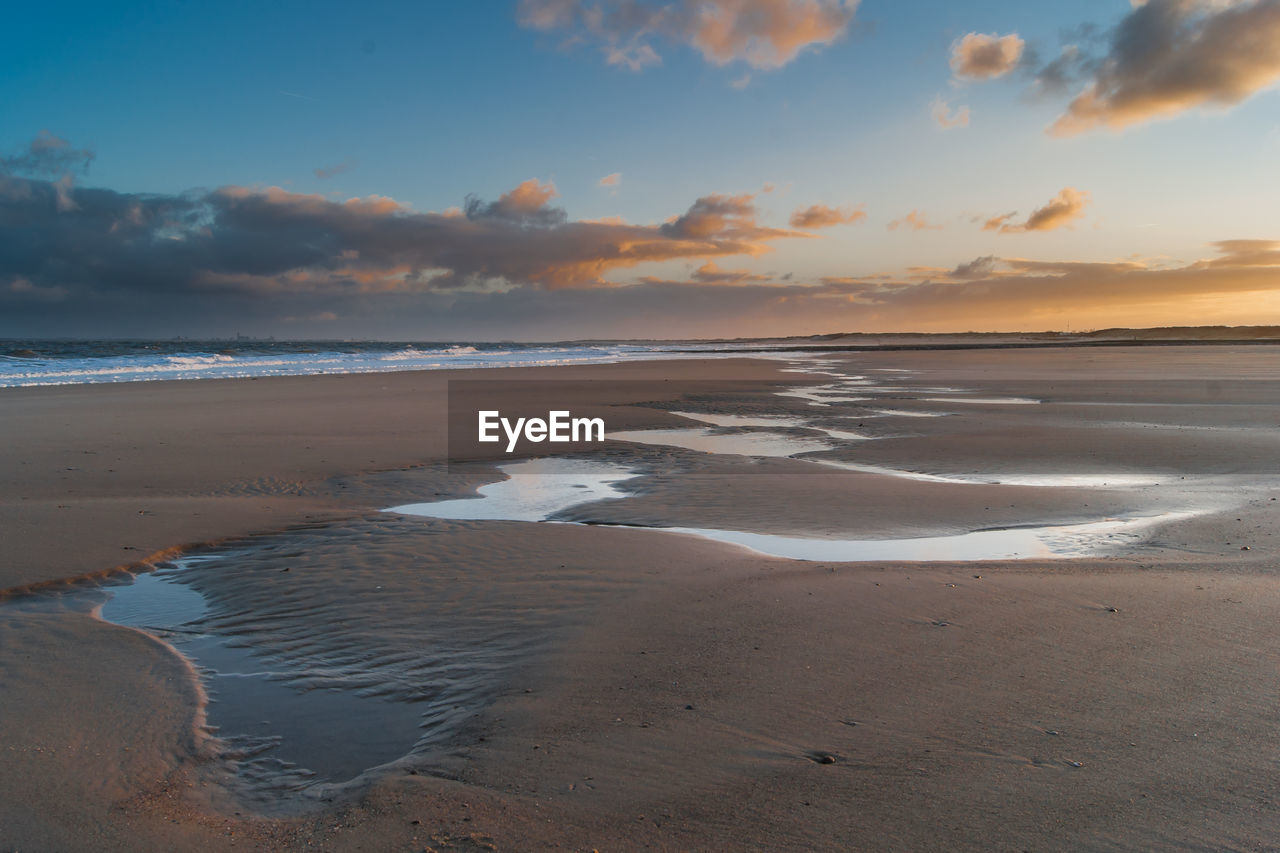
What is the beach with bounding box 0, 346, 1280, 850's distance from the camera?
132 inches

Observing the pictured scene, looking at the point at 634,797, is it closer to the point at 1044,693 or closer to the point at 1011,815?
A: the point at 1011,815

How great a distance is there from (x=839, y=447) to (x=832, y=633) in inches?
416

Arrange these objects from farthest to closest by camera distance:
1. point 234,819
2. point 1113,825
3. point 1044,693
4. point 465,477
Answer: point 465,477 < point 1044,693 < point 234,819 < point 1113,825

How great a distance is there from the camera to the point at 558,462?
47.6 ft

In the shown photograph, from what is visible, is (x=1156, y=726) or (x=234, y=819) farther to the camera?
(x=1156, y=726)

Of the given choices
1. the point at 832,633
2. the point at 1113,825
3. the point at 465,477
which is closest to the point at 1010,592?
the point at 832,633

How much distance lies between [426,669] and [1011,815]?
3467mm

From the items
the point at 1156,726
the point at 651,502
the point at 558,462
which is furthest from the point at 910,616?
the point at 558,462

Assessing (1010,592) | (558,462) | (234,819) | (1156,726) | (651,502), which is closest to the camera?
(234,819)

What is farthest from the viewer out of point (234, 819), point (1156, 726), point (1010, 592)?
point (1010, 592)

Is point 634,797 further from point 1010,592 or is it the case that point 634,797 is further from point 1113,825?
point 1010,592

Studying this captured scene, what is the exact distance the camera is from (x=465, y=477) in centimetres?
1271

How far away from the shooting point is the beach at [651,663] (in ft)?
11.0

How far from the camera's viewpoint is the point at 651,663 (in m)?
5.02
